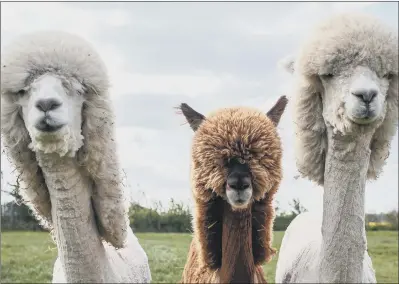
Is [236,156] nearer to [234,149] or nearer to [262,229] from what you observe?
[234,149]

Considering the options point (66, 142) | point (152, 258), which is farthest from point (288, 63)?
point (152, 258)

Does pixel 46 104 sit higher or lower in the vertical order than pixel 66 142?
higher

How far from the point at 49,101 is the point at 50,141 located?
215 millimetres

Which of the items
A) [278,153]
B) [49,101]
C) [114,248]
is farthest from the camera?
[114,248]

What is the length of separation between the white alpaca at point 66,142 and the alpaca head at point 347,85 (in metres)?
1.11

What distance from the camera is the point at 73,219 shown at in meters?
4.19

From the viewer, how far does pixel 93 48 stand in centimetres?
421

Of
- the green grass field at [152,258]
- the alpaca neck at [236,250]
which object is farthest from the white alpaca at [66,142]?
the green grass field at [152,258]

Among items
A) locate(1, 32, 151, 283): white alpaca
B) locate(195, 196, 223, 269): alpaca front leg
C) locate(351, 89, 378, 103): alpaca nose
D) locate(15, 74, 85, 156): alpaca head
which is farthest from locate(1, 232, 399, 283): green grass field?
locate(351, 89, 378, 103): alpaca nose

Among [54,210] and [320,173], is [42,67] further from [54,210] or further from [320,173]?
[320,173]

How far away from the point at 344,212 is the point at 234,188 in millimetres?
618

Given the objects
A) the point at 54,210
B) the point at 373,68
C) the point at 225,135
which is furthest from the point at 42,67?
the point at 373,68

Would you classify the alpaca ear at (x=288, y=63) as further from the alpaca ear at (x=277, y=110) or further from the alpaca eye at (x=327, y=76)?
the alpaca eye at (x=327, y=76)

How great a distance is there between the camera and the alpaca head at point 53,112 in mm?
3822
